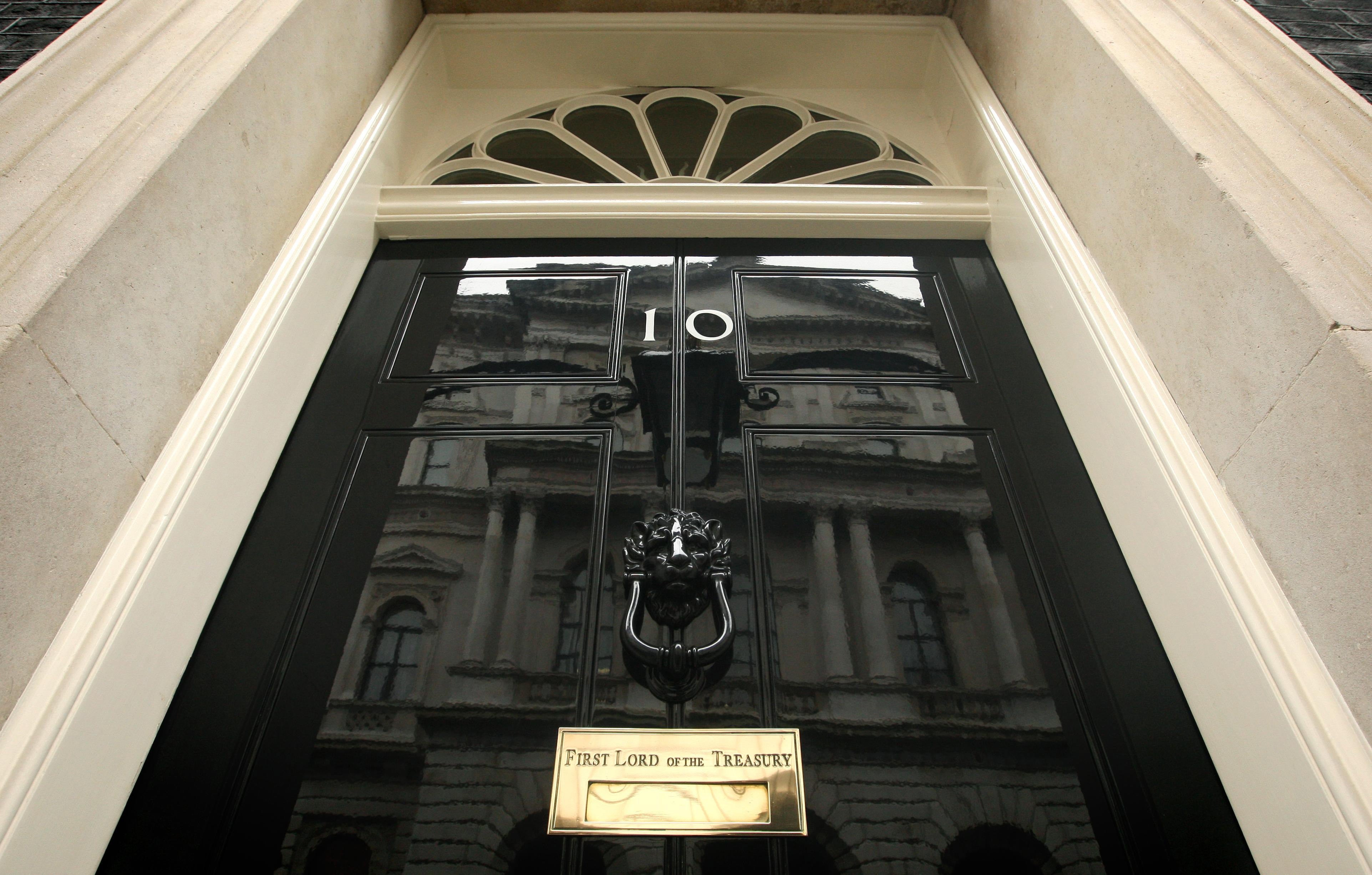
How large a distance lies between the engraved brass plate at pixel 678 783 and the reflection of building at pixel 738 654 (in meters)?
0.04

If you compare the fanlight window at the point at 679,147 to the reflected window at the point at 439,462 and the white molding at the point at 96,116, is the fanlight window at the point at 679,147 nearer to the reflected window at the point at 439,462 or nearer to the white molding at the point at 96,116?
the white molding at the point at 96,116

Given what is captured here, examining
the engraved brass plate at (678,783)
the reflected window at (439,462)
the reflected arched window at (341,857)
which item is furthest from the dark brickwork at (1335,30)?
the reflected arched window at (341,857)

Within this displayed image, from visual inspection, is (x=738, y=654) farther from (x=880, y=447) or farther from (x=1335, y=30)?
(x=1335, y=30)

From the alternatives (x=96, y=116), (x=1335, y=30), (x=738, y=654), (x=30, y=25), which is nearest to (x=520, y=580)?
(x=738, y=654)

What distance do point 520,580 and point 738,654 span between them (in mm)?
565

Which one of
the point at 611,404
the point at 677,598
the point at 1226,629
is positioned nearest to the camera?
the point at 1226,629

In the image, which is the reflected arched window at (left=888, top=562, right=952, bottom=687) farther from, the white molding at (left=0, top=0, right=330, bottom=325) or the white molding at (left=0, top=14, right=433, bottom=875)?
the white molding at (left=0, top=0, right=330, bottom=325)

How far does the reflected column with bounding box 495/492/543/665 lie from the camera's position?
2.01 m

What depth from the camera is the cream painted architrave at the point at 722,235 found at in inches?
58.4

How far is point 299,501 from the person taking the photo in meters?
2.25

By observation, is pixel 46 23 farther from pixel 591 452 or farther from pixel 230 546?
pixel 591 452

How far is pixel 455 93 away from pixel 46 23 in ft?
5.73

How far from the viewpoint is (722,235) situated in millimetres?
3141

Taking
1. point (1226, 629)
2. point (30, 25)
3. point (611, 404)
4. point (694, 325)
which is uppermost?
point (30, 25)
